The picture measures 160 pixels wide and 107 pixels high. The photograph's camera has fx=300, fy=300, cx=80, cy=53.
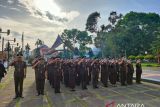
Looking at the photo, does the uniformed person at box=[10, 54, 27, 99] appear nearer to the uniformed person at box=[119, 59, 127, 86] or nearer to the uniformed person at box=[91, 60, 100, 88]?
the uniformed person at box=[91, 60, 100, 88]

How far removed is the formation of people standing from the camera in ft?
50.7

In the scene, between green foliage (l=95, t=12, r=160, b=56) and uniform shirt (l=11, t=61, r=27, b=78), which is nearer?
uniform shirt (l=11, t=61, r=27, b=78)

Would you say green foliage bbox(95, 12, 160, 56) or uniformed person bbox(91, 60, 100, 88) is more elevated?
green foliage bbox(95, 12, 160, 56)

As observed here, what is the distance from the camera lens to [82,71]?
1731 centimetres

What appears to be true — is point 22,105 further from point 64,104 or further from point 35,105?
point 64,104

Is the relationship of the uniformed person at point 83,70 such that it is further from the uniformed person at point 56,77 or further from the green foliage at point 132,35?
the green foliage at point 132,35

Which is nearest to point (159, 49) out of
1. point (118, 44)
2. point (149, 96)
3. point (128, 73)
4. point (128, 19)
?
point (118, 44)

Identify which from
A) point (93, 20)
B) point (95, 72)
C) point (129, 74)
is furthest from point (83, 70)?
point (93, 20)

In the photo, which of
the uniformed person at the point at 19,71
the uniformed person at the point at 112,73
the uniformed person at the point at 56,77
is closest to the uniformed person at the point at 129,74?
the uniformed person at the point at 112,73

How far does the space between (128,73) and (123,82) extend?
0.75m

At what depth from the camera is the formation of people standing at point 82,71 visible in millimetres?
15445

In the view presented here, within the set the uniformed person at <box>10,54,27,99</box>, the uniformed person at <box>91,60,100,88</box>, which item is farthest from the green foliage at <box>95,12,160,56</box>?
the uniformed person at <box>10,54,27,99</box>

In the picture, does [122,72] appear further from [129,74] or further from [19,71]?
[19,71]

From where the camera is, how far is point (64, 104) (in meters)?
11.6
